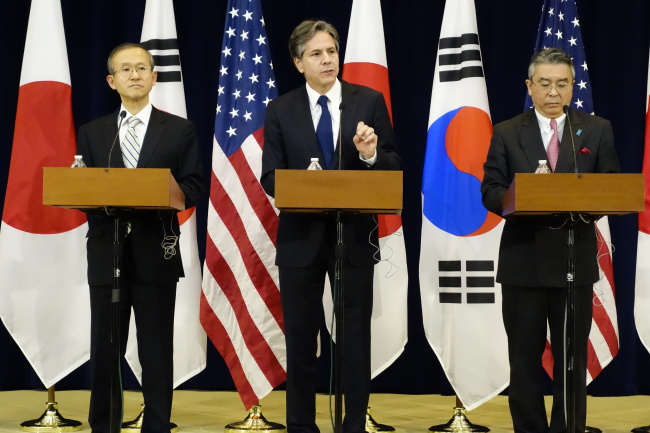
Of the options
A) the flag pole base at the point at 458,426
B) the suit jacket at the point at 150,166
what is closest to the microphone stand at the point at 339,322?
the suit jacket at the point at 150,166

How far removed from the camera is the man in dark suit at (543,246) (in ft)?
12.7

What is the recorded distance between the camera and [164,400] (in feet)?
13.5

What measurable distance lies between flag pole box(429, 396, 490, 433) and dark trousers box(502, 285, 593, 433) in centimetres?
83

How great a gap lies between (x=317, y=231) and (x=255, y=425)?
4.22ft

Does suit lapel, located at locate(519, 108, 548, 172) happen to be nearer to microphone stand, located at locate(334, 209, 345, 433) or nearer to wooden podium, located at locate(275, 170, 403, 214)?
wooden podium, located at locate(275, 170, 403, 214)

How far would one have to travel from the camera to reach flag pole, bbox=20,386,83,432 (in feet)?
15.8

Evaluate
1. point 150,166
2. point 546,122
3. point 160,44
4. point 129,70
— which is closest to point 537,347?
point 546,122

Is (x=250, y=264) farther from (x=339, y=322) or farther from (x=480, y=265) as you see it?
(x=339, y=322)

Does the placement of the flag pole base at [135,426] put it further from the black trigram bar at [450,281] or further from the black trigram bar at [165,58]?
the black trigram bar at [165,58]

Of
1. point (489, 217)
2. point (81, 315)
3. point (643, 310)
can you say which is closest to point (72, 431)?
point (81, 315)

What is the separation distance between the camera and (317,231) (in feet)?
13.4

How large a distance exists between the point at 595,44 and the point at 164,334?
336 cm

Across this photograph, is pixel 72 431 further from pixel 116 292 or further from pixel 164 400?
pixel 116 292

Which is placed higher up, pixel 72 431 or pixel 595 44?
pixel 595 44
